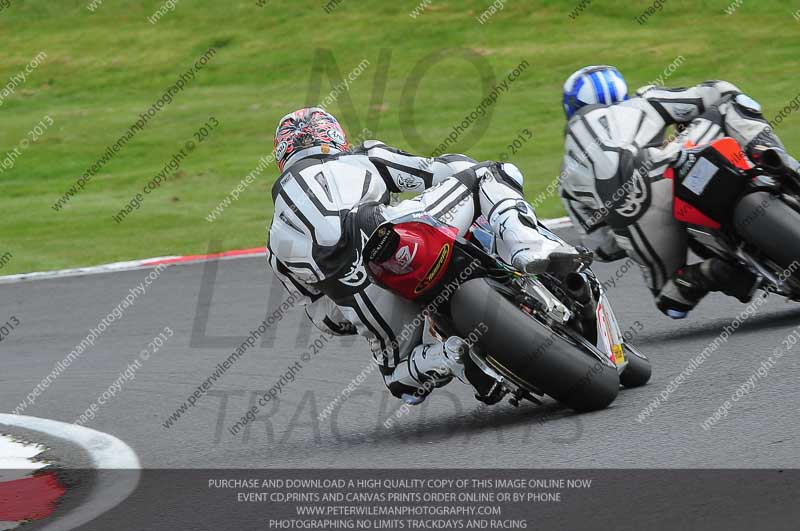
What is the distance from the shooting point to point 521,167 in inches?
640

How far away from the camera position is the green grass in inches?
622

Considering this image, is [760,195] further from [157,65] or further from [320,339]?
[157,65]

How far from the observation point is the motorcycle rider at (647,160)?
6805 mm

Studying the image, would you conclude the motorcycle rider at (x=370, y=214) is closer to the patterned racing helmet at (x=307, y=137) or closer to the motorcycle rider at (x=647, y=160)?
the patterned racing helmet at (x=307, y=137)

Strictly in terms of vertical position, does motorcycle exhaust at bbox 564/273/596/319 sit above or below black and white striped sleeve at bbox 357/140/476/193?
below

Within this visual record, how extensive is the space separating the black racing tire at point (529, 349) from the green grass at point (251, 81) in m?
7.87

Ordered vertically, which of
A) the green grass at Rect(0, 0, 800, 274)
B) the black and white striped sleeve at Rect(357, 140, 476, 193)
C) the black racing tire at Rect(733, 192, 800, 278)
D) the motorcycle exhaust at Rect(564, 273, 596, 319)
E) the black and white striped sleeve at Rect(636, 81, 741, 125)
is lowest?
the green grass at Rect(0, 0, 800, 274)

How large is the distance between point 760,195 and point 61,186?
1369 cm

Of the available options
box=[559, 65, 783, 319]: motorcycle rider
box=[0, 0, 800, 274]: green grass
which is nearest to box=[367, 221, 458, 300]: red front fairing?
box=[559, 65, 783, 319]: motorcycle rider

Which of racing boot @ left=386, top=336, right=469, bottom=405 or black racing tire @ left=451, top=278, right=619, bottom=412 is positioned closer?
black racing tire @ left=451, top=278, right=619, bottom=412

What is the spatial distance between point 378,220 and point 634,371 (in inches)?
Result: 56.5

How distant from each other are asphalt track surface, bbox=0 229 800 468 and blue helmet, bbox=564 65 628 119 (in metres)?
1.39

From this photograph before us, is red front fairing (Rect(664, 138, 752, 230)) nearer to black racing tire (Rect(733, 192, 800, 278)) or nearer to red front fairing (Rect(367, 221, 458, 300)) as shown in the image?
black racing tire (Rect(733, 192, 800, 278))

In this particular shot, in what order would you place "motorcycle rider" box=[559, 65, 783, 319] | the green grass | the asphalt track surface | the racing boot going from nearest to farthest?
the asphalt track surface < the racing boot < "motorcycle rider" box=[559, 65, 783, 319] < the green grass
